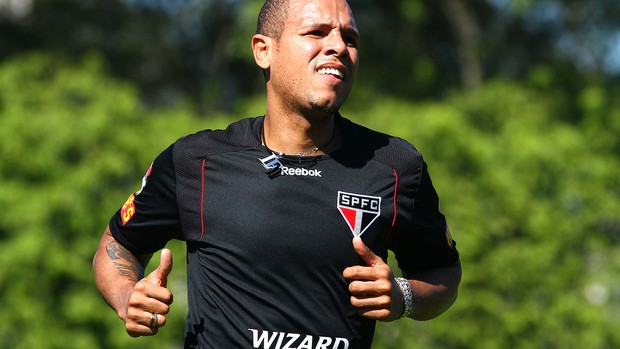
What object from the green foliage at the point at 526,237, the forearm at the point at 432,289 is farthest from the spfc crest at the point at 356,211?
the green foliage at the point at 526,237

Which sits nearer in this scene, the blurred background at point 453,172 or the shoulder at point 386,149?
the shoulder at point 386,149

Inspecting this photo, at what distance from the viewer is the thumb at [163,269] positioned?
188 inches

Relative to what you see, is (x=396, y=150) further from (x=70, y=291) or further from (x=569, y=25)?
(x=569, y=25)

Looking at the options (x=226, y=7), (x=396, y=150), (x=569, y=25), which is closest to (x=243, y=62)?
(x=226, y=7)

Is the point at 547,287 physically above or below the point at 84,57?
below

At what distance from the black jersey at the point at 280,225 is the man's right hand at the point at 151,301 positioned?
1.18ft

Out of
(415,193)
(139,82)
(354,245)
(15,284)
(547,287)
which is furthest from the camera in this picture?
(139,82)

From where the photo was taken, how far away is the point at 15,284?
28.0m

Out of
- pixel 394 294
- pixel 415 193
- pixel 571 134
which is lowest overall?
pixel 394 294

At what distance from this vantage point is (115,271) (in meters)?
5.37

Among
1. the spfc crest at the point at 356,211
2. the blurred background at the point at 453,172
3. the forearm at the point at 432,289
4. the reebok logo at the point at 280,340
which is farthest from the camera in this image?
the blurred background at the point at 453,172

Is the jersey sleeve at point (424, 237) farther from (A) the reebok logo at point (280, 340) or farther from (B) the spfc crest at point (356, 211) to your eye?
(A) the reebok logo at point (280, 340)

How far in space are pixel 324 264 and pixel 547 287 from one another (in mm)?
25811

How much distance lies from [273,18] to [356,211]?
3.31ft
